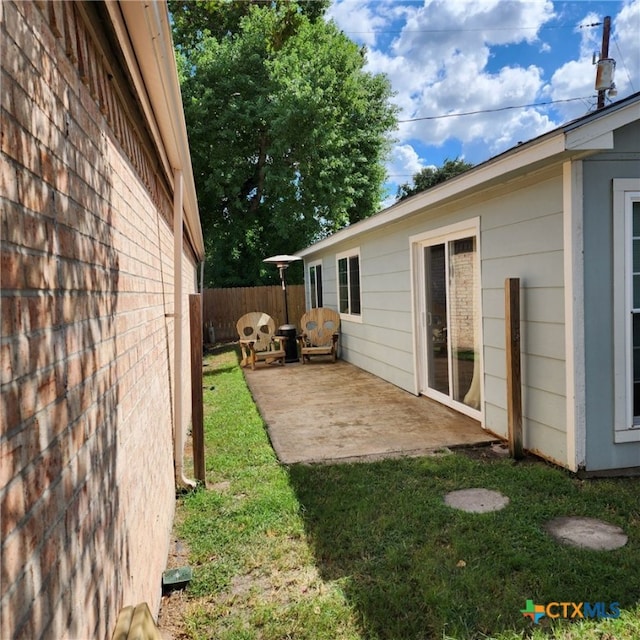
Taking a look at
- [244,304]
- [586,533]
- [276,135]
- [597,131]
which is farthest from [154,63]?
[276,135]

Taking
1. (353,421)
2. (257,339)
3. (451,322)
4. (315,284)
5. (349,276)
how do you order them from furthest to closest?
1. (315,284)
2. (257,339)
3. (349,276)
4. (451,322)
5. (353,421)

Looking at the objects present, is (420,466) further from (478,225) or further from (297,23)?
(297,23)

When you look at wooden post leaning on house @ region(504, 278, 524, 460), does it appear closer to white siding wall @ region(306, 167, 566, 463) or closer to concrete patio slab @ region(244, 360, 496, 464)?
white siding wall @ region(306, 167, 566, 463)

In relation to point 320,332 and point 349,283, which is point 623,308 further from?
point 320,332

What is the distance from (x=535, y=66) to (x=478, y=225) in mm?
14741

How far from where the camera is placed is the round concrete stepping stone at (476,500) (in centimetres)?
339

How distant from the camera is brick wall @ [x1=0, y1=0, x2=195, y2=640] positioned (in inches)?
35.0

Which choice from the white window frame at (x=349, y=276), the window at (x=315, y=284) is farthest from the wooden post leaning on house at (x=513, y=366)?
the window at (x=315, y=284)

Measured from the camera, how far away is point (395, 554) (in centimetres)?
283

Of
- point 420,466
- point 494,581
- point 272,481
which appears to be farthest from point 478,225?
point 494,581

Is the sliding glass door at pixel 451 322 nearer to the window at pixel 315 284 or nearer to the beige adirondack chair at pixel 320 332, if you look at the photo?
the beige adirondack chair at pixel 320 332

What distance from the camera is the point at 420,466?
165 inches

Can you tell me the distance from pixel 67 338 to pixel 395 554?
2.30 meters

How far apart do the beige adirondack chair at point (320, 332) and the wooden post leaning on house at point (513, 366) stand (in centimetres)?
654
